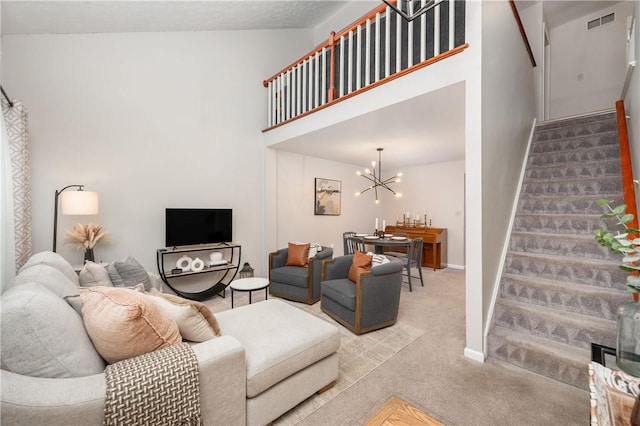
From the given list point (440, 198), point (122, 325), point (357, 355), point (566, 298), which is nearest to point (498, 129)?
point (566, 298)

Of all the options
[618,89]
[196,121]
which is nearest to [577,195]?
[618,89]

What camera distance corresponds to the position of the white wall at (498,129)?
2.37 m

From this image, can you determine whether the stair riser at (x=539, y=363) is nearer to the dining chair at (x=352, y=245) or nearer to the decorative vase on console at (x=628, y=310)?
the decorative vase on console at (x=628, y=310)

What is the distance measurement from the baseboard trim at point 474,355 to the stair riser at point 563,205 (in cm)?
188

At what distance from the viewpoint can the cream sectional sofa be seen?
1.01 metres

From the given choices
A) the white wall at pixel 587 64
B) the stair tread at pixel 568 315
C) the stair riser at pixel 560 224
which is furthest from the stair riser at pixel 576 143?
the stair tread at pixel 568 315

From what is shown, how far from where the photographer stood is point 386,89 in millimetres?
2936

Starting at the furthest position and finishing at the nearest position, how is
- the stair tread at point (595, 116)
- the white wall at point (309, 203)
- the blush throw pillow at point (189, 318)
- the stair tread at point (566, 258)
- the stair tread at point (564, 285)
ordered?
the white wall at point (309, 203) → the stair tread at point (595, 116) → the stair tread at point (566, 258) → the stair tread at point (564, 285) → the blush throw pillow at point (189, 318)

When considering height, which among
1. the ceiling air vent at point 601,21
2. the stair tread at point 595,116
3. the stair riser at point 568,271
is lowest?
the stair riser at point 568,271

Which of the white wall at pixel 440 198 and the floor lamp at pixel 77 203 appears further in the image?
the white wall at pixel 440 198

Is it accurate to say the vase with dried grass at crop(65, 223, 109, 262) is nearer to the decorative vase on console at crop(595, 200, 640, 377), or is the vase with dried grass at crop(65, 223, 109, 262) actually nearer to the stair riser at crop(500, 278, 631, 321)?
the decorative vase on console at crop(595, 200, 640, 377)

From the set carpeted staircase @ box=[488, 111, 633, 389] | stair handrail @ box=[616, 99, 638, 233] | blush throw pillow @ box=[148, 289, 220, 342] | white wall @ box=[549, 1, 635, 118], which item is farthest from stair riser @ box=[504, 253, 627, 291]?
white wall @ box=[549, 1, 635, 118]

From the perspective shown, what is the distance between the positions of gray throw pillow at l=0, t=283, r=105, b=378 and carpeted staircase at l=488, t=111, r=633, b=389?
9.31 ft

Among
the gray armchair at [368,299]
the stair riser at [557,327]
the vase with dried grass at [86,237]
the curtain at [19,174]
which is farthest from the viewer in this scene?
the vase with dried grass at [86,237]
